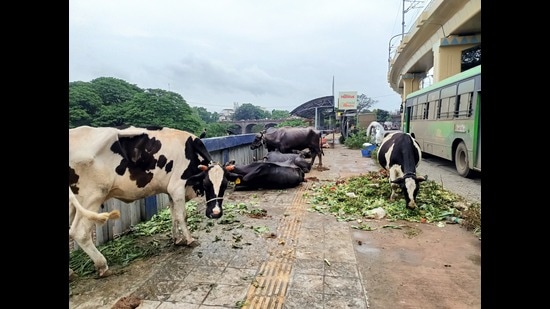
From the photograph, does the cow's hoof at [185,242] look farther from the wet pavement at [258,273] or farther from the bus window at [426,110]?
the bus window at [426,110]

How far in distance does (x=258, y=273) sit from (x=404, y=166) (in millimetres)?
4137

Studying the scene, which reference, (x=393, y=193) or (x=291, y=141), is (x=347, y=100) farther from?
(x=393, y=193)

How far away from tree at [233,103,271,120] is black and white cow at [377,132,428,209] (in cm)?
6485

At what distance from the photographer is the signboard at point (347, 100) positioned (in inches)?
1039

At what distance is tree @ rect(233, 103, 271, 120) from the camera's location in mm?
73375

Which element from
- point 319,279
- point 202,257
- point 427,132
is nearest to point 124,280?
point 202,257

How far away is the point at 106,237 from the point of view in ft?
14.4

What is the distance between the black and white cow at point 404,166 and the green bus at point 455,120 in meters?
1.86

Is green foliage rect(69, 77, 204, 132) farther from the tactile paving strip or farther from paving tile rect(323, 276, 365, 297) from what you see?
paving tile rect(323, 276, 365, 297)

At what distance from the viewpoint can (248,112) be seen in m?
77.0

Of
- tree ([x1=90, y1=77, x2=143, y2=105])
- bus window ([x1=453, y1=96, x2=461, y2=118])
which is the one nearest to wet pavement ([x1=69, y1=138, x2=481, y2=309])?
bus window ([x1=453, y1=96, x2=461, y2=118])
